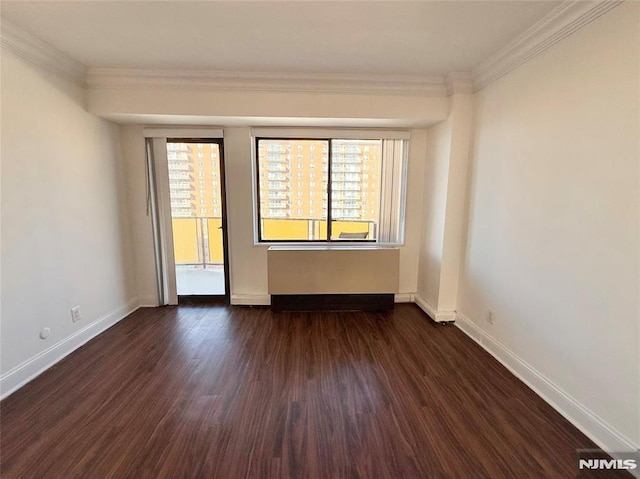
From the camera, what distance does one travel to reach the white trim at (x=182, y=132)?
10.2ft

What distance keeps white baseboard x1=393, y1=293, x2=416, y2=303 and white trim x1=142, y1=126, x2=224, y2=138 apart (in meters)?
2.97

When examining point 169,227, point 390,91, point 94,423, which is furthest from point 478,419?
point 169,227

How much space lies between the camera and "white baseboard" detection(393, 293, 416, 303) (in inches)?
142

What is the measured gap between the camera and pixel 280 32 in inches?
77.2

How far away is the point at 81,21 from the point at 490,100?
325 centimetres

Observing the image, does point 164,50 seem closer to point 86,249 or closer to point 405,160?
point 86,249

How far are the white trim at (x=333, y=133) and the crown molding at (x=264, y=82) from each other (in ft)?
1.68

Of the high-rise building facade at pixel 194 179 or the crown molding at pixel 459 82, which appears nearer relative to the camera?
the crown molding at pixel 459 82

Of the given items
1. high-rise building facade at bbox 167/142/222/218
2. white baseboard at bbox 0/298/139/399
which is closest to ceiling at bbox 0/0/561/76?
high-rise building facade at bbox 167/142/222/218

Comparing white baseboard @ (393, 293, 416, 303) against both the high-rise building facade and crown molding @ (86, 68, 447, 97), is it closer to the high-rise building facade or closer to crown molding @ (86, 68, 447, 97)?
crown molding @ (86, 68, 447, 97)

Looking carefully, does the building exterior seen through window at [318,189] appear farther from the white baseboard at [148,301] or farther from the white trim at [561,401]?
the white trim at [561,401]

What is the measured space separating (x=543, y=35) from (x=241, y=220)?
315cm

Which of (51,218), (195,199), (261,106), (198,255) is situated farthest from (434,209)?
(51,218)

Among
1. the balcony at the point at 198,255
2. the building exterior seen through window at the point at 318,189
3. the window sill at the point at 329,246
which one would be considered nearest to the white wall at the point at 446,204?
the window sill at the point at 329,246
